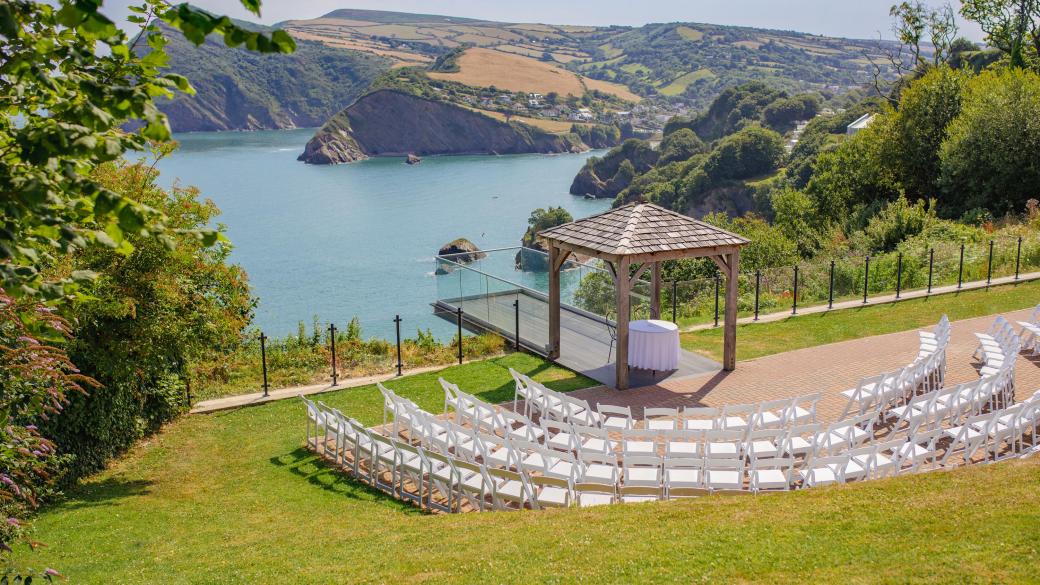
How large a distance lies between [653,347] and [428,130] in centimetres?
17161

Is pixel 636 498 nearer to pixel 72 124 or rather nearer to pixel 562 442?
pixel 562 442

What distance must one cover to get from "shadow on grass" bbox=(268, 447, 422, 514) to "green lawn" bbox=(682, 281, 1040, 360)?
855cm

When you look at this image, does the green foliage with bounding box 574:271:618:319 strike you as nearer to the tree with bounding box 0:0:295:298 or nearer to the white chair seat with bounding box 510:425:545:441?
the white chair seat with bounding box 510:425:545:441

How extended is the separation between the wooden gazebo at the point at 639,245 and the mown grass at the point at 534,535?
6083 mm

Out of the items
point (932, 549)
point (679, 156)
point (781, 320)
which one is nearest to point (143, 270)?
point (932, 549)

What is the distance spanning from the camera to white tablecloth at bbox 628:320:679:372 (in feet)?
52.8

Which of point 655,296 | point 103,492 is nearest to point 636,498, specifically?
point 103,492

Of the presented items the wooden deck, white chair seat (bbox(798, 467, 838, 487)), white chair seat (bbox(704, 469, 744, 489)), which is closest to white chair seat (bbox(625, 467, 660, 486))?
white chair seat (bbox(704, 469, 744, 489))

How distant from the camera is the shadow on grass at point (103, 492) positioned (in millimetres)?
10820

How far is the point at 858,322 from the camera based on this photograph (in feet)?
64.7

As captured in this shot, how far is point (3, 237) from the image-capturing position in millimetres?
3852

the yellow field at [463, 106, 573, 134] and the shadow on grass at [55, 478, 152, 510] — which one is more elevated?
the yellow field at [463, 106, 573, 134]

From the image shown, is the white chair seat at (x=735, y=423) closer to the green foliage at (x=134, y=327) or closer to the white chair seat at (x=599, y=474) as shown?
the white chair seat at (x=599, y=474)

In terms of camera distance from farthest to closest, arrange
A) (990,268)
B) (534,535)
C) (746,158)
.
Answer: (746,158), (990,268), (534,535)
